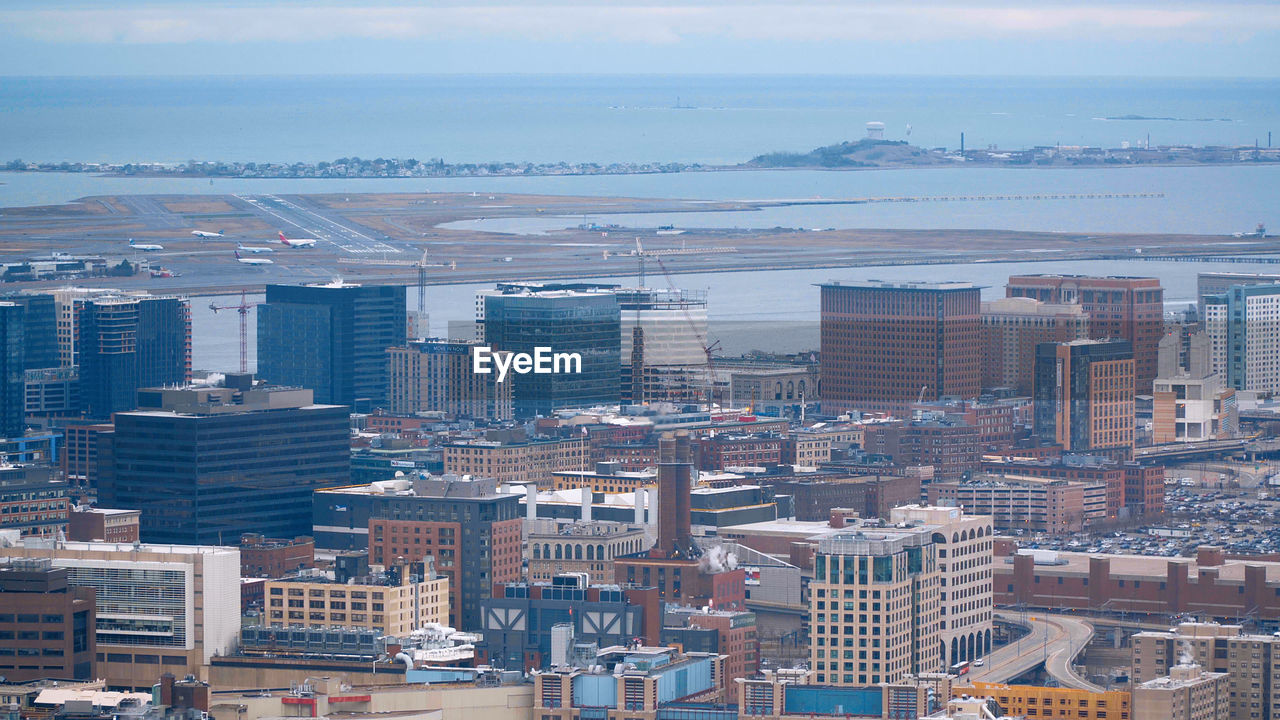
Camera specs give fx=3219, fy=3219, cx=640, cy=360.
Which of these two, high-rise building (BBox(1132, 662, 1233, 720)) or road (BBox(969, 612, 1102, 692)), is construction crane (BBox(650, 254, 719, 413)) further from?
high-rise building (BBox(1132, 662, 1233, 720))

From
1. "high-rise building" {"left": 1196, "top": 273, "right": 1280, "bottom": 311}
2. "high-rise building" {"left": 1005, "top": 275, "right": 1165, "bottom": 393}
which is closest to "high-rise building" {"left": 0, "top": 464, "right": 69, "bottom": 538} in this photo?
"high-rise building" {"left": 1005, "top": 275, "right": 1165, "bottom": 393}

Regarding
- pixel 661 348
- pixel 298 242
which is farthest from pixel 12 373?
pixel 298 242

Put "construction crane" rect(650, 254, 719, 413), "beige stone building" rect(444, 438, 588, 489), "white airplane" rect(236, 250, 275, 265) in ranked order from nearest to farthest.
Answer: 1. "beige stone building" rect(444, 438, 588, 489)
2. "construction crane" rect(650, 254, 719, 413)
3. "white airplane" rect(236, 250, 275, 265)

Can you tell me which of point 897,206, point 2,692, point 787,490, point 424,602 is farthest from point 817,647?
point 897,206

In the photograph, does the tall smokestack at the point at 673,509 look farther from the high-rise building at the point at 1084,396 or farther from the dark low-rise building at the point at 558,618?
the high-rise building at the point at 1084,396

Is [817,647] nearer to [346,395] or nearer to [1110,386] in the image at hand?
[1110,386]
